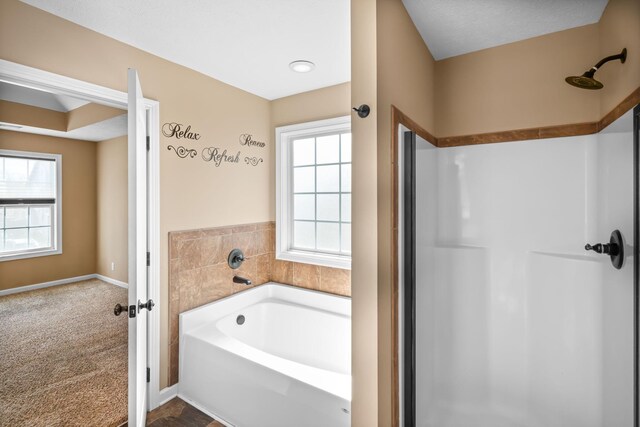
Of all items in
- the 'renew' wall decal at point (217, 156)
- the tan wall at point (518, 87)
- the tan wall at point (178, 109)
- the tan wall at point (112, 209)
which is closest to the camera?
the tan wall at point (178, 109)

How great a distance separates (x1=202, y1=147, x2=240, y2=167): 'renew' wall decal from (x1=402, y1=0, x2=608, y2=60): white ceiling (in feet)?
5.55

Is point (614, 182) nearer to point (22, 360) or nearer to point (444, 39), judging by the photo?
point (444, 39)

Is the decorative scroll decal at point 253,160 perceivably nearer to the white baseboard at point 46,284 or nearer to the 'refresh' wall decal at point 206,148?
the 'refresh' wall decal at point 206,148

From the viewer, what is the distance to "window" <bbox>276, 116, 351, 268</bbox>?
2.78 metres

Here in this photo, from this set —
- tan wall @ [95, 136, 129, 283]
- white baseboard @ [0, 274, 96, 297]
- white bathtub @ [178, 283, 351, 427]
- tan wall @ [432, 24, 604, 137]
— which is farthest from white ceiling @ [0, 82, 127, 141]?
tan wall @ [432, 24, 604, 137]

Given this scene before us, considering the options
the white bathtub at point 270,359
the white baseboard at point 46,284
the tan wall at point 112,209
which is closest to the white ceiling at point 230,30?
the white bathtub at point 270,359

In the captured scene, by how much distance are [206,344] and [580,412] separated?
226 cm

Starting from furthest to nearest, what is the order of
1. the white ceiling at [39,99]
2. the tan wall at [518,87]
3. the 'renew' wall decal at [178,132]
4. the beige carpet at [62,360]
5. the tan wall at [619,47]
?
1. the white ceiling at [39,99]
2. the 'renew' wall decal at [178,132]
3. the beige carpet at [62,360]
4. the tan wall at [518,87]
5. the tan wall at [619,47]

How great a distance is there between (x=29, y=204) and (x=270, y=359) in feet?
16.6

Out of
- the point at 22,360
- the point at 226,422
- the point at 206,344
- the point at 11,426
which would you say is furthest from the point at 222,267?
the point at 22,360

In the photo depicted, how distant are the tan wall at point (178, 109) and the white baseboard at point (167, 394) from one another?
0.28 ft

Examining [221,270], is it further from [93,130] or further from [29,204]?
[29,204]

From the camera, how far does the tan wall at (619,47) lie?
1235 millimetres

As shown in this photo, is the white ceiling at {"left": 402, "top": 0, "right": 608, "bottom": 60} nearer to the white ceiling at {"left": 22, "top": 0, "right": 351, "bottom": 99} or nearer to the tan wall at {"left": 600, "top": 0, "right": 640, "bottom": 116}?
the tan wall at {"left": 600, "top": 0, "right": 640, "bottom": 116}
